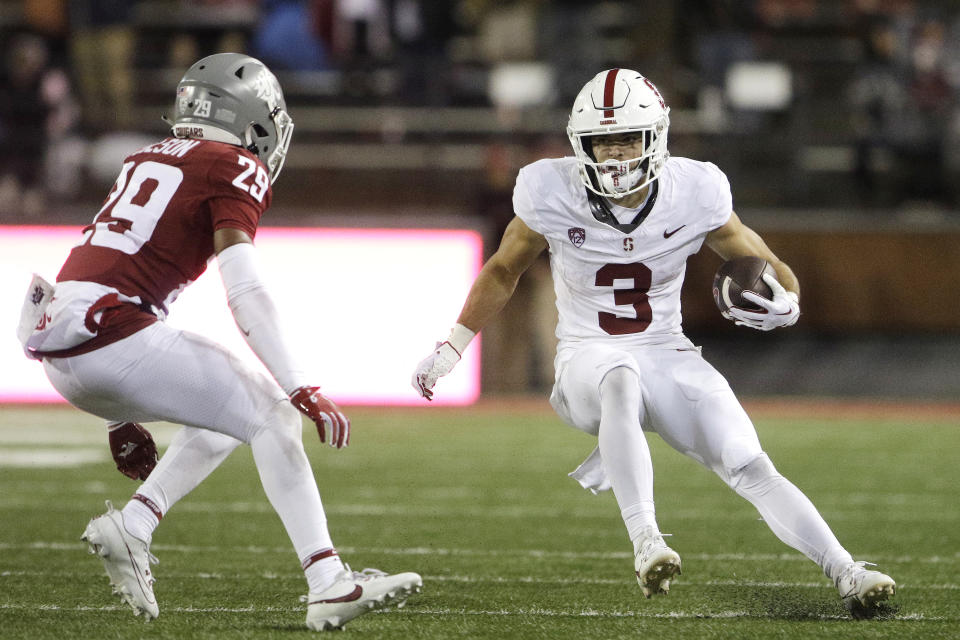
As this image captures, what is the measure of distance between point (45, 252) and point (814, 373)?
5575 millimetres

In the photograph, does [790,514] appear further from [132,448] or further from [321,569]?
[132,448]

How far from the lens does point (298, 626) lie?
326 centimetres

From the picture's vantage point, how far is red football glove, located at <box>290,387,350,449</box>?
3027mm

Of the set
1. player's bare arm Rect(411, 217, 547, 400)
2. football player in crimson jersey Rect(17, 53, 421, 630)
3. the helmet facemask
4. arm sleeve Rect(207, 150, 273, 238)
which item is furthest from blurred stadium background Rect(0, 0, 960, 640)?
arm sleeve Rect(207, 150, 273, 238)

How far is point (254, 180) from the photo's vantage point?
3.28 meters

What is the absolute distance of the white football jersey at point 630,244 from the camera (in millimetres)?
3756

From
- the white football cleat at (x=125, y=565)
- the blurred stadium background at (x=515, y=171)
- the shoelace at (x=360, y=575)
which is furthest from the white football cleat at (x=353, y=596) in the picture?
A: the blurred stadium background at (x=515, y=171)

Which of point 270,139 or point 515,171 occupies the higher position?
point 270,139

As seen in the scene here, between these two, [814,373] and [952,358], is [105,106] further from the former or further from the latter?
[952,358]

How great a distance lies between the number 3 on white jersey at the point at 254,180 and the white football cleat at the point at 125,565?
85 cm

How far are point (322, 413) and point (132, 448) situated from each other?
81 cm

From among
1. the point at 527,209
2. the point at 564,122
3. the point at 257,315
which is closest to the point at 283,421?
the point at 257,315

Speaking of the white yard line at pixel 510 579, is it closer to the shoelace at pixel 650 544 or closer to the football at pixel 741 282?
the shoelace at pixel 650 544

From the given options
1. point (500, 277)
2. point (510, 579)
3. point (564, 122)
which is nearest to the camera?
point (500, 277)
